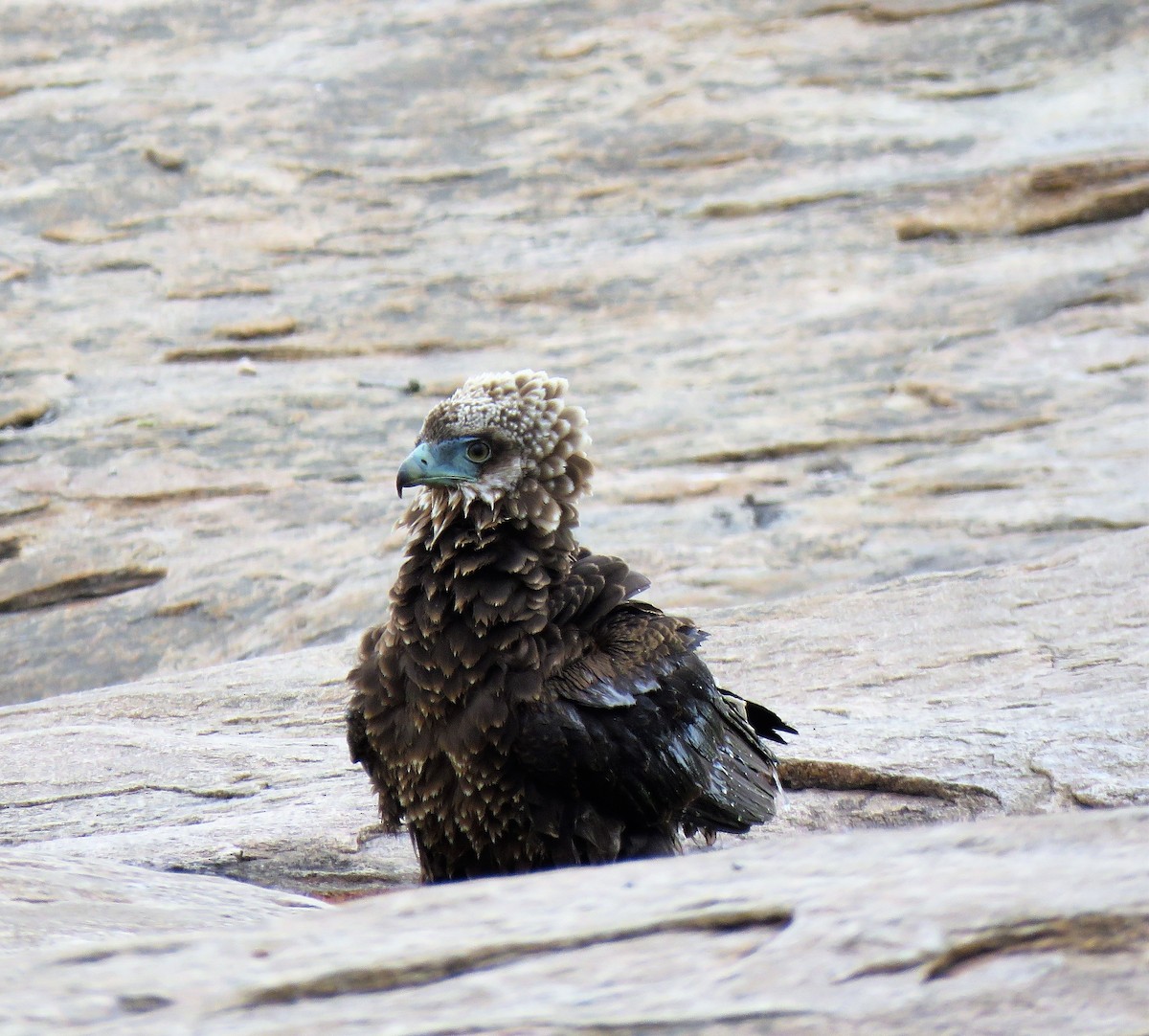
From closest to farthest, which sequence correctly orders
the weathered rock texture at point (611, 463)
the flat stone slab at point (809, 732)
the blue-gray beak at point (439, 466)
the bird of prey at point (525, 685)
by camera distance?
the weathered rock texture at point (611, 463), the bird of prey at point (525, 685), the blue-gray beak at point (439, 466), the flat stone slab at point (809, 732)

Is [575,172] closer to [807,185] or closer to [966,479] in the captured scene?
[807,185]

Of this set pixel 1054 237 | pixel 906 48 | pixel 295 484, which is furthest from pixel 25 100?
pixel 1054 237

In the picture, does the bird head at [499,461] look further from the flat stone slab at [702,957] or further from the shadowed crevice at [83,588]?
the shadowed crevice at [83,588]

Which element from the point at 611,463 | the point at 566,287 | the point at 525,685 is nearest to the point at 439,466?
the point at 525,685

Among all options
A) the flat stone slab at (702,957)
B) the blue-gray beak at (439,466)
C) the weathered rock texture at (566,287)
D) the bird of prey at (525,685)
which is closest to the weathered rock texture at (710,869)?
the flat stone slab at (702,957)

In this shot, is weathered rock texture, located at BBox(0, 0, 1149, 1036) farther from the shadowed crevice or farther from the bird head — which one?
the bird head

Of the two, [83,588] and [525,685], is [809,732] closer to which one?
[525,685]

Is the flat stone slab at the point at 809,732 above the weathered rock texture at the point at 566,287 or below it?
below
